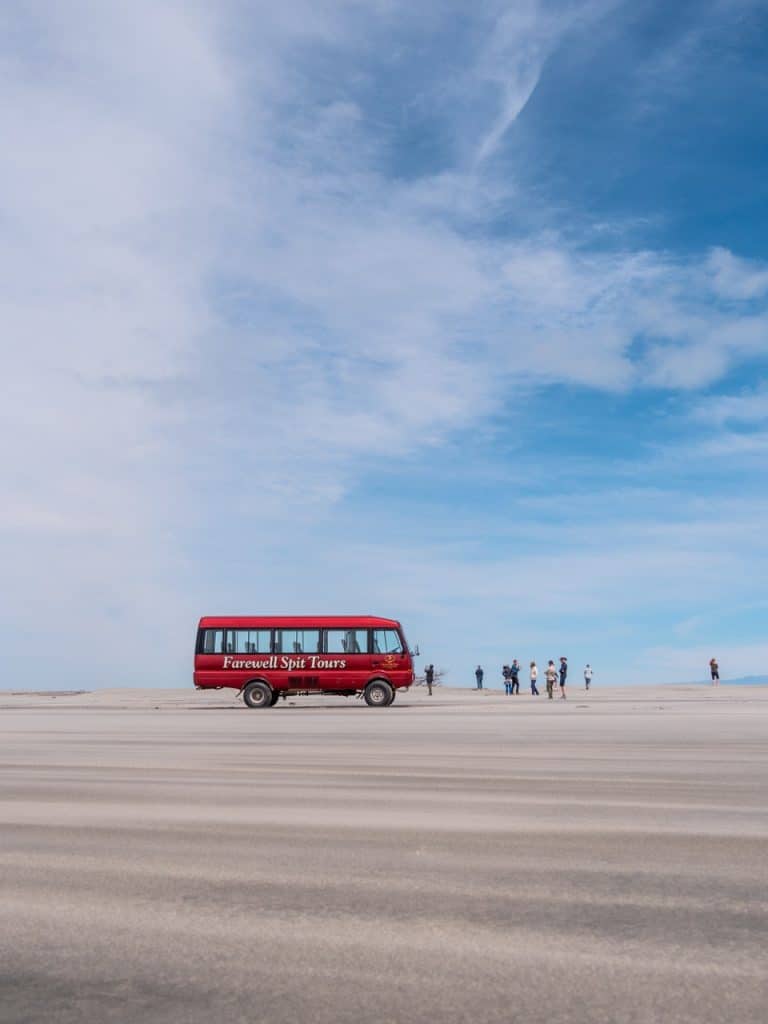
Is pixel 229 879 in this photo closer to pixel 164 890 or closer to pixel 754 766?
pixel 164 890

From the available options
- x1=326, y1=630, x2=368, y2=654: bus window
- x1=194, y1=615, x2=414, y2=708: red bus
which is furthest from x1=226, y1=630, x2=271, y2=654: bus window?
x1=326, y1=630, x2=368, y2=654: bus window

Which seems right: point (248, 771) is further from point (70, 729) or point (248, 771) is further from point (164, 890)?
point (70, 729)

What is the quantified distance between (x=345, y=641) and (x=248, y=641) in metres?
3.39

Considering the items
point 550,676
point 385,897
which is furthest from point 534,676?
point 385,897

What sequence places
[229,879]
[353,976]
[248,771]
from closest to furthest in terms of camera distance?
[353,976], [229,879], [248,771]

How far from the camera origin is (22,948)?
3.39 meters

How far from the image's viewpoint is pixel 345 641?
1334 inches

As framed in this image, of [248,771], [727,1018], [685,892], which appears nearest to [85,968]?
[727,1018]

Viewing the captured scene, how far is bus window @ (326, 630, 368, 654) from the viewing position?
33781 millimetres

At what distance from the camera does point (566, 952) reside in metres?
3.28

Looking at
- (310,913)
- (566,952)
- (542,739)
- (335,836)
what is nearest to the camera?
(566,952)

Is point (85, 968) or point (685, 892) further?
point (685, 892)

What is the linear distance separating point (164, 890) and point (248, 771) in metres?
5.80

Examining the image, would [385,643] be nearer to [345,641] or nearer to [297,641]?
[345,641]
